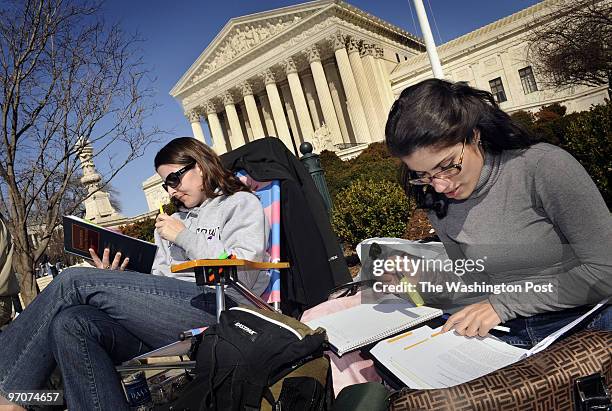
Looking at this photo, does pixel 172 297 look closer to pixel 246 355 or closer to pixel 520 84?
pixel 246 355

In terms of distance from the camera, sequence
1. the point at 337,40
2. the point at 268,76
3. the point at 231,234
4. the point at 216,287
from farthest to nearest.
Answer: the point at 268,76, the point at 337,40, the point at 231,234, the point at 216,287

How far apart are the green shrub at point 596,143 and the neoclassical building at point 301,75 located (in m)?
25.0

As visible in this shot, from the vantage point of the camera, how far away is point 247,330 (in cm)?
185

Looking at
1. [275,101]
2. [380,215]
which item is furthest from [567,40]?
[275,101]

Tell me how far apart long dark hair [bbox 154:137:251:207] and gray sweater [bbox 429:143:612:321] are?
1.45m

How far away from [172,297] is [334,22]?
35.4 m

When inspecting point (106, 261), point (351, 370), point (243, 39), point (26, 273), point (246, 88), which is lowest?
point (351, 370)

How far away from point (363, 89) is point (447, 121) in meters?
35.4

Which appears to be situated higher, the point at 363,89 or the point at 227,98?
the point at 227,98

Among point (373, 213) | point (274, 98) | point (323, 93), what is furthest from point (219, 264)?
point (274, 98)

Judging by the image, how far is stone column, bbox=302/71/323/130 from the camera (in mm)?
41312

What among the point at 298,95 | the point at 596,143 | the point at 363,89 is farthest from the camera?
the point at 298,95

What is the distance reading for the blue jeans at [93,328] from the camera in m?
2.04

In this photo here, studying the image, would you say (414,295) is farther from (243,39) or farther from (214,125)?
(214,125)
